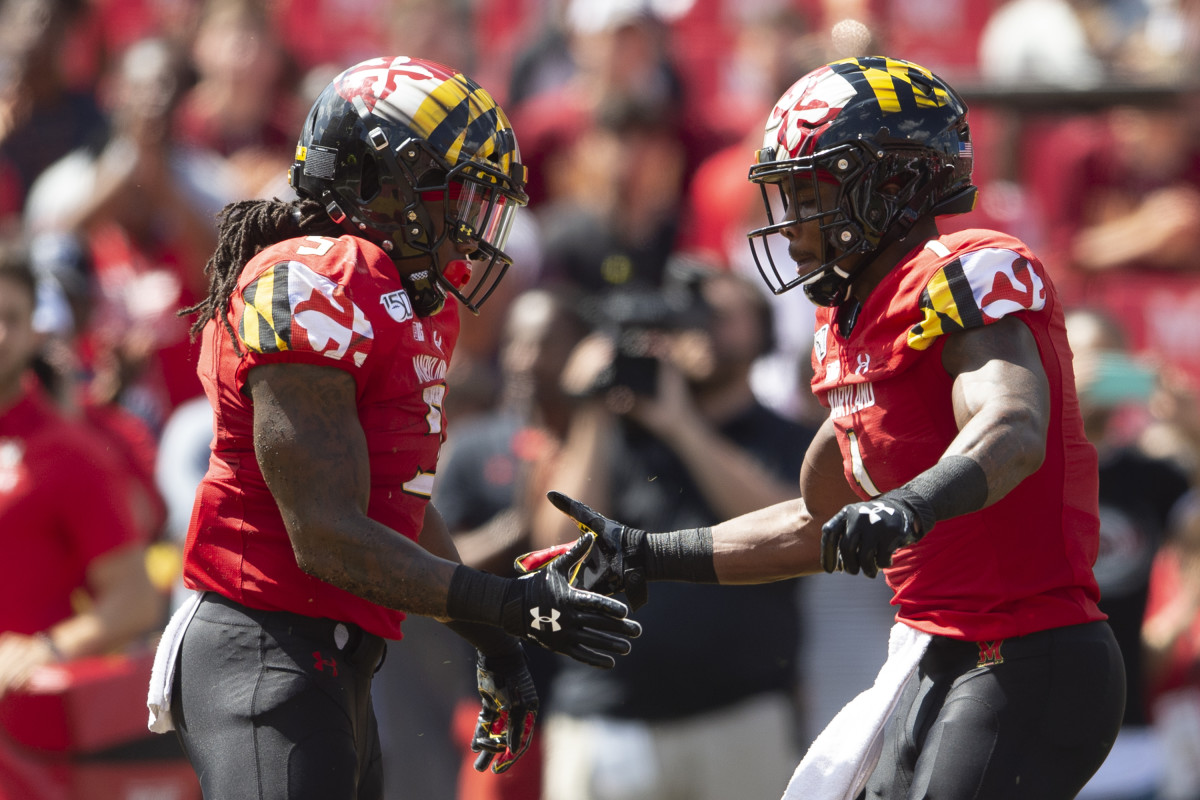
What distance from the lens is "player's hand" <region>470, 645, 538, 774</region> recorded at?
160 inches

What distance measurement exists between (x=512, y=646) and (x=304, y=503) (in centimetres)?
93

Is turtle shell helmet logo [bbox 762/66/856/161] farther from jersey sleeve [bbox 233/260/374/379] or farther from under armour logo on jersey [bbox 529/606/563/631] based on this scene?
under armour logo on jersey [bbox 529/606/563/631]

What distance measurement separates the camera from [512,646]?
13.5 feet

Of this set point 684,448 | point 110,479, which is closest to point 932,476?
point 684,448

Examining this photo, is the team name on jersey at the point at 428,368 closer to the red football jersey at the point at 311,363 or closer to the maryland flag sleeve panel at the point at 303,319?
the red football jersey at the point at 311,363

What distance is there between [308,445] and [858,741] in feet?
4.53

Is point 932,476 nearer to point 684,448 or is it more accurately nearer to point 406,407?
point 406,407

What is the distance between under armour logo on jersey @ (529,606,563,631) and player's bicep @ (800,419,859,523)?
94 cm

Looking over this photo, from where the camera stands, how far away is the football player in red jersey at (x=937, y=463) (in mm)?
3338

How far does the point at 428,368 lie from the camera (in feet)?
12.0

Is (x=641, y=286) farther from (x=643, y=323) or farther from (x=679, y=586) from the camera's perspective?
(x=679, y=586)

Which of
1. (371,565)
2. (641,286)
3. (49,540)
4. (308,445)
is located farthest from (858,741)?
(641,286)

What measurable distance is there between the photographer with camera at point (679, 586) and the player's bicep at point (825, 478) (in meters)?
1.61

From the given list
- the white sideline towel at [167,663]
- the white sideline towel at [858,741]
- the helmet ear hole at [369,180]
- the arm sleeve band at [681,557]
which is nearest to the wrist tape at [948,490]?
the white sideline towel at [858,741]
